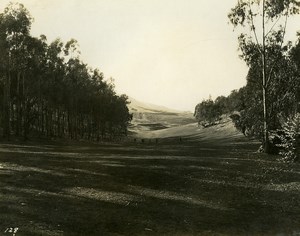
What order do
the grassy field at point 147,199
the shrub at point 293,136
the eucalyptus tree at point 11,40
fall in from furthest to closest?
the eucalyptus tree at point 11,40, the shrub at point 293,136, the grassy field at point 147,199

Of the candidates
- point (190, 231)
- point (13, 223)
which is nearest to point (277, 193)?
point (190, 231)

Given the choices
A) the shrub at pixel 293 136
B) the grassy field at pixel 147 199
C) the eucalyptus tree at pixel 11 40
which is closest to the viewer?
the grassy field at pixel 147 199

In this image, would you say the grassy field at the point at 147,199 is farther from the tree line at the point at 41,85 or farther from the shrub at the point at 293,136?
the tree line at the point at 41,85

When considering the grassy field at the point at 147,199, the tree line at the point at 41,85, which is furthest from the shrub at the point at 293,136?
the tree line at the point at 41,85

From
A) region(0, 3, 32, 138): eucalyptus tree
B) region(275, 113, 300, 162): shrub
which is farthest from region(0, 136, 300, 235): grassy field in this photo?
region(0, 3, 32, 138): eucalyptus tree

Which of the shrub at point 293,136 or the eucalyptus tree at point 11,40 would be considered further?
the eucalyptus tree at point 11,40

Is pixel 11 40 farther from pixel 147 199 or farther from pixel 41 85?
pixel 147 199

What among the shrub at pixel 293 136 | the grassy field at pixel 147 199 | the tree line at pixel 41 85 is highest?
the tree line at pixel 41 85
